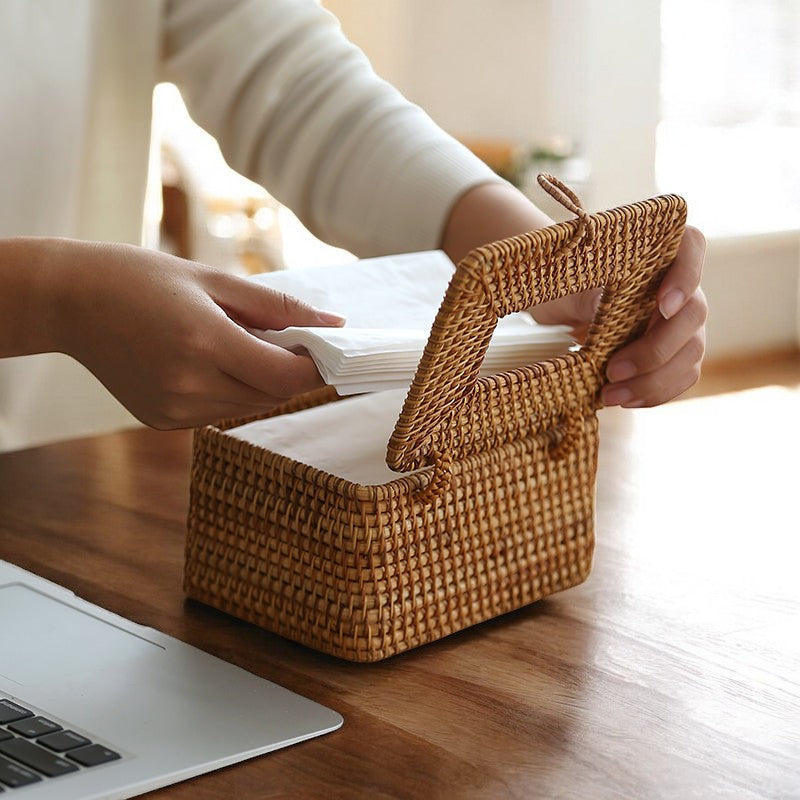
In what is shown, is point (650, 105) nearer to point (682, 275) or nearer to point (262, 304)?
point (682, 275)

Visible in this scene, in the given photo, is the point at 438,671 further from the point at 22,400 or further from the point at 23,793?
the point at 22,400

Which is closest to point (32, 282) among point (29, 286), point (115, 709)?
point (29, 286)

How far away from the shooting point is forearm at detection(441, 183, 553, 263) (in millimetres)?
1036

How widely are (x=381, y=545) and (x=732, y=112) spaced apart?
3428 mm

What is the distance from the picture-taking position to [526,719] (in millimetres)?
638

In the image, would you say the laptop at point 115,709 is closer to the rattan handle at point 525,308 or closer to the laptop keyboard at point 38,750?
the laptop keyboard at point 38,750

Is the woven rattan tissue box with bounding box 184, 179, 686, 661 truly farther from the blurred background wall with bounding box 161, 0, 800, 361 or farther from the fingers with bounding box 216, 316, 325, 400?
the blurred background wall with bounding box 161, 0, 800, 361

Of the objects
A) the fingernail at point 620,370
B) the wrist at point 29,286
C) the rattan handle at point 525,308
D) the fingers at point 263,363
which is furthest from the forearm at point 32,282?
the fingernail at point 620,370

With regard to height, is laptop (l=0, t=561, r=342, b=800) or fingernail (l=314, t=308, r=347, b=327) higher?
fingernail (l=314, t=308, r=347, b=327)

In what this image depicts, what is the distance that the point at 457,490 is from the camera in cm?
73

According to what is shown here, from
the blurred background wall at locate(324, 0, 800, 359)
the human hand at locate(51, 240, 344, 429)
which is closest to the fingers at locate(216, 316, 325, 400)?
the human hand at locate(51, 240, 344, 429)

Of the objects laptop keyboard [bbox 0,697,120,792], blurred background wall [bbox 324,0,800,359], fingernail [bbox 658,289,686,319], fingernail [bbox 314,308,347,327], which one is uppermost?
blurred background wall [bbox 324,0,800,359]

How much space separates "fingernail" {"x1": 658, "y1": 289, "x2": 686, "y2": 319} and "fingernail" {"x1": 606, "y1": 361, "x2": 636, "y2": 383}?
0.04 metres

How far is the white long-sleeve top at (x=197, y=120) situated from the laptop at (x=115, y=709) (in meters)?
0.53
